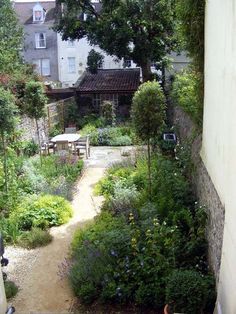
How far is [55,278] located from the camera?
22.5ft

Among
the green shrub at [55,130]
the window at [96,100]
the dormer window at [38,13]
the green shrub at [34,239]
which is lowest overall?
the green shrub at [34,239]

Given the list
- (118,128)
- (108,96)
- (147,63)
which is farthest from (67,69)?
(118,128)

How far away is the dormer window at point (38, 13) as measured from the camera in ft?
112

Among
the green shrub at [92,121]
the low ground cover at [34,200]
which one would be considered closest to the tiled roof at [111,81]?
the green shrub at [92,121]

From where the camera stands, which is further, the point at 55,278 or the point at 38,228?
the point at 38,228

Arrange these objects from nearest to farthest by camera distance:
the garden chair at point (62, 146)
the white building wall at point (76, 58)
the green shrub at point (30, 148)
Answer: the green shrub at point (30, 148) < the garden chair at point (62, 146) < the white building wall at point (76, 58)

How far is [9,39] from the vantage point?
2239cm

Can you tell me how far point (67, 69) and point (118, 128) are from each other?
54.7ft

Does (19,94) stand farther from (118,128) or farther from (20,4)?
(20,4)

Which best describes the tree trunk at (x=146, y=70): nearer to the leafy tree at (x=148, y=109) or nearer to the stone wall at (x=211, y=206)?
the leafy tree at (x=148, y=109)

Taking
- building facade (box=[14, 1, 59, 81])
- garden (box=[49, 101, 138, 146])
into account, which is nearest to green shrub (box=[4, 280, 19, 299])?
garden (box=[49, 101, 138, 146])

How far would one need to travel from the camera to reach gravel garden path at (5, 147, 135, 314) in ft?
20.1

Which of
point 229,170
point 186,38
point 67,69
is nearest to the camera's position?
point 229,170

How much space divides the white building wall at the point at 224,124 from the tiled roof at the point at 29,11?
102ft
